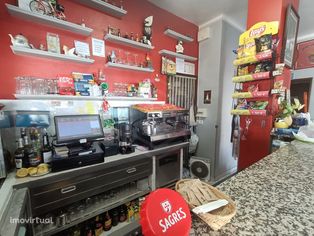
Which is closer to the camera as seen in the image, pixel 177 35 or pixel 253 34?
pixel 253 34

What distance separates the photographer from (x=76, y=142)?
137 centimetres

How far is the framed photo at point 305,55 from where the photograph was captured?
3160 mm

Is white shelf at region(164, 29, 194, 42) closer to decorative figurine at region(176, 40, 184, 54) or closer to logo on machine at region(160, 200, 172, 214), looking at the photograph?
decorative figurine at region(176, 40, 184, 54)

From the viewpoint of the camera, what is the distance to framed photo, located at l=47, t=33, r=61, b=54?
1.53 m

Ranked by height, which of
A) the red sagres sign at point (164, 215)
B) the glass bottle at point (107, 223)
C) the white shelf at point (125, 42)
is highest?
the white shelf at point (125, 42)

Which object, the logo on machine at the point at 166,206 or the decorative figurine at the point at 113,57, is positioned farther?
the decorative figurine at the point at 113,57

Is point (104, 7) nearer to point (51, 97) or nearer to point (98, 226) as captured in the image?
Result: point (51, 97)

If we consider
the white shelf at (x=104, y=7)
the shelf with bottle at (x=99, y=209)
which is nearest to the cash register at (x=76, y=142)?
the shelf with bottle at (x=99, y=209)

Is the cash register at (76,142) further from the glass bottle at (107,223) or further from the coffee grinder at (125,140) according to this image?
the glass bottle at (107,223)

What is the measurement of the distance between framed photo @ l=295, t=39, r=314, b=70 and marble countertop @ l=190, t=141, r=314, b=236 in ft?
11.3

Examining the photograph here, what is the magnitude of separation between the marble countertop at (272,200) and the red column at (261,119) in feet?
2.30

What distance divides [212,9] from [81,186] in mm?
2849

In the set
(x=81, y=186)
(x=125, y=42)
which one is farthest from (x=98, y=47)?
(x=81, y=186)

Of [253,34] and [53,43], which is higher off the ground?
[253,34]
